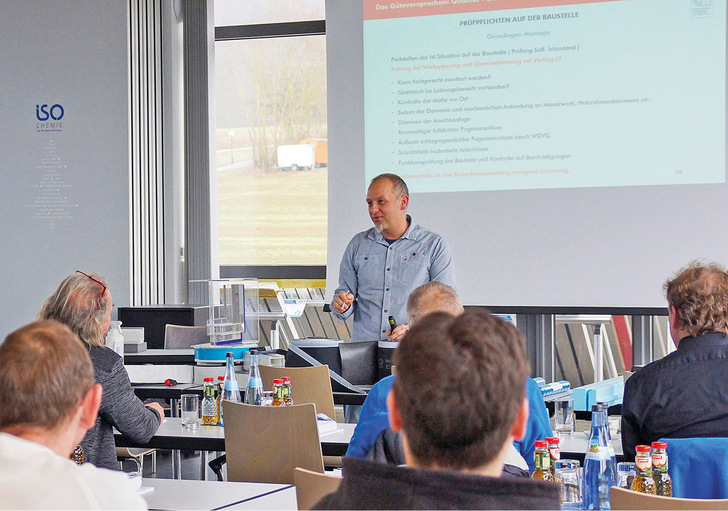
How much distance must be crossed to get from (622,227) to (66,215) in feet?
14.2

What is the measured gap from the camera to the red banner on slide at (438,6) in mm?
5430

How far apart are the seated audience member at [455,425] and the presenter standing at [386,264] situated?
130 inches

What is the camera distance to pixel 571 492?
7.42ft

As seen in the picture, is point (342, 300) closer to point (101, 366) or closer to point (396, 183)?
point (396, 183)

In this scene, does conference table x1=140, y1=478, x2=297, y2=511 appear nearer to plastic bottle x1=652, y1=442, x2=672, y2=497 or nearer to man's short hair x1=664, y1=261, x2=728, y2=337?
plastic bottle x1=652, y1=442, x2=672, y2=497

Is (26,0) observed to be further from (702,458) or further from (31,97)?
(702,458)

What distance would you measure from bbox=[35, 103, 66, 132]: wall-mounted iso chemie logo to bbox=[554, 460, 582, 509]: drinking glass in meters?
5.72

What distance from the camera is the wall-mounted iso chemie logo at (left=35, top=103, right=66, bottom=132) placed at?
22.6ft

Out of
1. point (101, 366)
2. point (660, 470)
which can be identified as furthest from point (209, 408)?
point (660, 470)

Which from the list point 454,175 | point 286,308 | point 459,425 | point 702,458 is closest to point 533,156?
point 454,175

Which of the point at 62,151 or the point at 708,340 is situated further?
the point at 62,151

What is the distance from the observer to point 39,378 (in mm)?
1458

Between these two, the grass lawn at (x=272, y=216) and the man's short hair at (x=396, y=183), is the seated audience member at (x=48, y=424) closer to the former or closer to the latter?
the man's short hair at (x=396, y=183)

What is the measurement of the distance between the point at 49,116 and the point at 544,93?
157 inches
